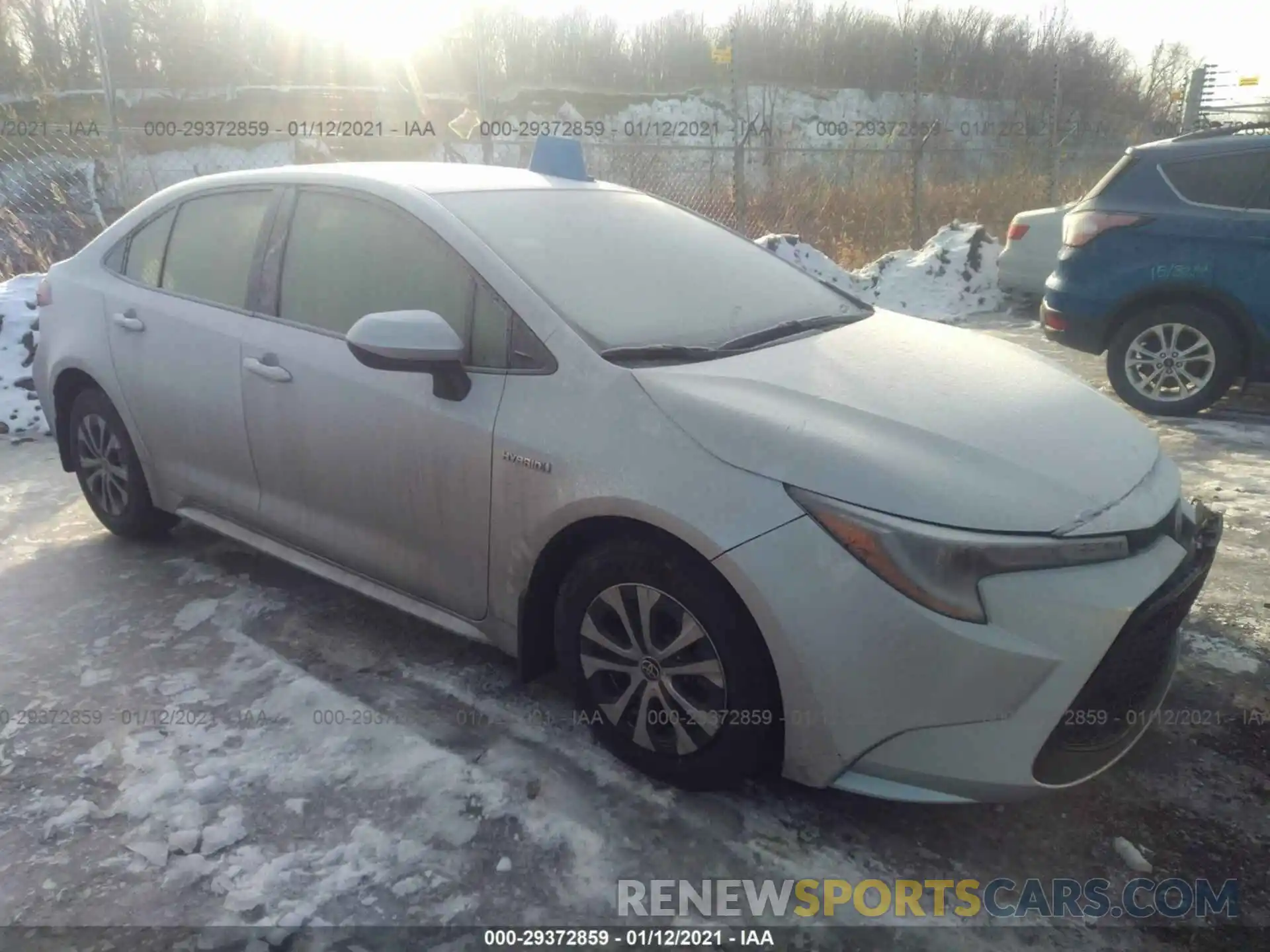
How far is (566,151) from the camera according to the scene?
3.63m

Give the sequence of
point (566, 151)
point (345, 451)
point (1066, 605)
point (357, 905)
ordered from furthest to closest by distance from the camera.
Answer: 1. point (566, 151)
2. point (345, 451)
3. point (357, 905)
4. point (1066, 605)

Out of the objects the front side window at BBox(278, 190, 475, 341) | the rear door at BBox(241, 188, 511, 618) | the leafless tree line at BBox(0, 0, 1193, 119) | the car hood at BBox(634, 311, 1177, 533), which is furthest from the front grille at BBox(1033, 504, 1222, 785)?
the leafless tree line at BBox(0, 0, 1193, 119)

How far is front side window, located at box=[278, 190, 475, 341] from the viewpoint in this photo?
8.95 feet

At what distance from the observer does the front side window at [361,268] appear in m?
2.73

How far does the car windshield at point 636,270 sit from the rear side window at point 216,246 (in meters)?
0.91

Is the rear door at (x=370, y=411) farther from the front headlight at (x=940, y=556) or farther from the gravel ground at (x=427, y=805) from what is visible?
the front headlight at (x=940, y=556)

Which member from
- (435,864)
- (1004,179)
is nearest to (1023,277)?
(1004,179)

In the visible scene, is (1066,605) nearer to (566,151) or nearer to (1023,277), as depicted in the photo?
(566,151)

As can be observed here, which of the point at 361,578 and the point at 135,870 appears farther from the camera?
the point at 361,578

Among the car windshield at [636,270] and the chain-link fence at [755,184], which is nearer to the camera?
the car windshield at [636,270]

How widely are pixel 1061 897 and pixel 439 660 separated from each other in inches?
78.4

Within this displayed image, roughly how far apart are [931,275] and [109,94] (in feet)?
28.6

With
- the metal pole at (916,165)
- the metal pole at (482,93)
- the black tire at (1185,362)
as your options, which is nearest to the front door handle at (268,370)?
the black tire at (1185,362)

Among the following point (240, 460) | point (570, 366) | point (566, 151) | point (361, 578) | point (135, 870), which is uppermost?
point (566, 151)
